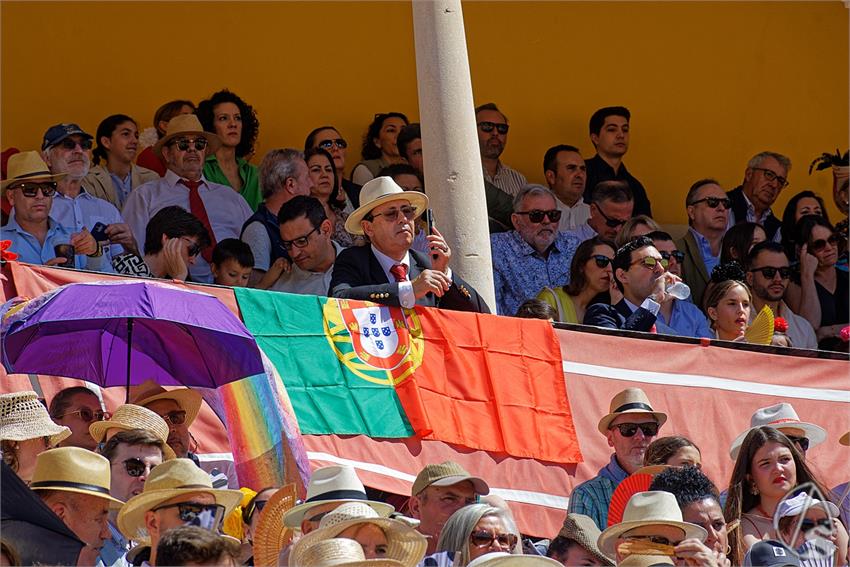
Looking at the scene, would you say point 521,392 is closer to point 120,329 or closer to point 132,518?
point 120,329

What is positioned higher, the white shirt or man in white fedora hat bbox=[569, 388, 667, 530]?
the white shirt

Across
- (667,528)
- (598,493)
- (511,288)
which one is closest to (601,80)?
(511,288)

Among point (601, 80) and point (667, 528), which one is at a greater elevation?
→ point (601, 80)

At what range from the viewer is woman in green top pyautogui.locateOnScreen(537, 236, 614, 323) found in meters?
12.1

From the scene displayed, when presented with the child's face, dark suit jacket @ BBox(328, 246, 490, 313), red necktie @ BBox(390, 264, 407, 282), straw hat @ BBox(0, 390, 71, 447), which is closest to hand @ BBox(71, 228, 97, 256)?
the child's face

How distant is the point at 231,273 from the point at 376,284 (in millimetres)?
1437

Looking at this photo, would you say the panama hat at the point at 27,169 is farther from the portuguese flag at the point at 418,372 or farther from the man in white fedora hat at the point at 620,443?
the man in white fedora hat at the point at 620,443

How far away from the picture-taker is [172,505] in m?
7.28

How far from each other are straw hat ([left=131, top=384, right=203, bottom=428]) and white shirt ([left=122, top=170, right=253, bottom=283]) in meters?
2.87

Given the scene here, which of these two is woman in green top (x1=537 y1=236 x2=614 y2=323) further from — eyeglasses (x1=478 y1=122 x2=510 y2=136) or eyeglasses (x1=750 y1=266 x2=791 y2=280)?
eyeglasses (x1=478 y1=122 x2=510 y2=136)

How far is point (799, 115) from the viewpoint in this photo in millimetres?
17141

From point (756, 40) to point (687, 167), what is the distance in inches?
51.8

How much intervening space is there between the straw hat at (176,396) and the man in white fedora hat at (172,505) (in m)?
1.84

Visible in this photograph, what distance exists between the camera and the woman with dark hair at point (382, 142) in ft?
46.6
